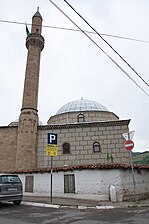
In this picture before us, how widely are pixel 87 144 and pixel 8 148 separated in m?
7.32

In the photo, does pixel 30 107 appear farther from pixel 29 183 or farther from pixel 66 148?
pixel 29 183

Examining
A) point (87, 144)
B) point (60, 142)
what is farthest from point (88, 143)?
point (60, 142)

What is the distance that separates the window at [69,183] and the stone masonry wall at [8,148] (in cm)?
971

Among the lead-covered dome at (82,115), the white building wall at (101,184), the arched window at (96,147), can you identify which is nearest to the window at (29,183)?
the white building wall at (101,184)

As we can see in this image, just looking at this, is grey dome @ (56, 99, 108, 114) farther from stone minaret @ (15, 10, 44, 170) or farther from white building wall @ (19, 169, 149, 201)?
white building wall @ (19, 169, 149, 201)

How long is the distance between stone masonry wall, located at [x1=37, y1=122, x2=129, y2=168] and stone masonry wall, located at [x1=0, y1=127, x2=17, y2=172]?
2299 millimetres

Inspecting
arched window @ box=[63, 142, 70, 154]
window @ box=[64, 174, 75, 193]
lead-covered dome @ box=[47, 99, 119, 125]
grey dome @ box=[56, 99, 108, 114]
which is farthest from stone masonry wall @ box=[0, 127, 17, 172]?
window @ box=[64, 174, 75, 193]

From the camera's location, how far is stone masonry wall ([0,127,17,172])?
1894cm

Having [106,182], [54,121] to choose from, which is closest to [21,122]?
[54,121]

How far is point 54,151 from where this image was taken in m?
9.66

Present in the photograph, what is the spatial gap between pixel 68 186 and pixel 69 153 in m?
8.35

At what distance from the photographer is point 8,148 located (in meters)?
19.3

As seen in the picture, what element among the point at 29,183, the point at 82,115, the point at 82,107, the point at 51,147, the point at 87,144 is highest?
the point at 82,107

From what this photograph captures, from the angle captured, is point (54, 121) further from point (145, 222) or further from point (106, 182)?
point (145, 222)
